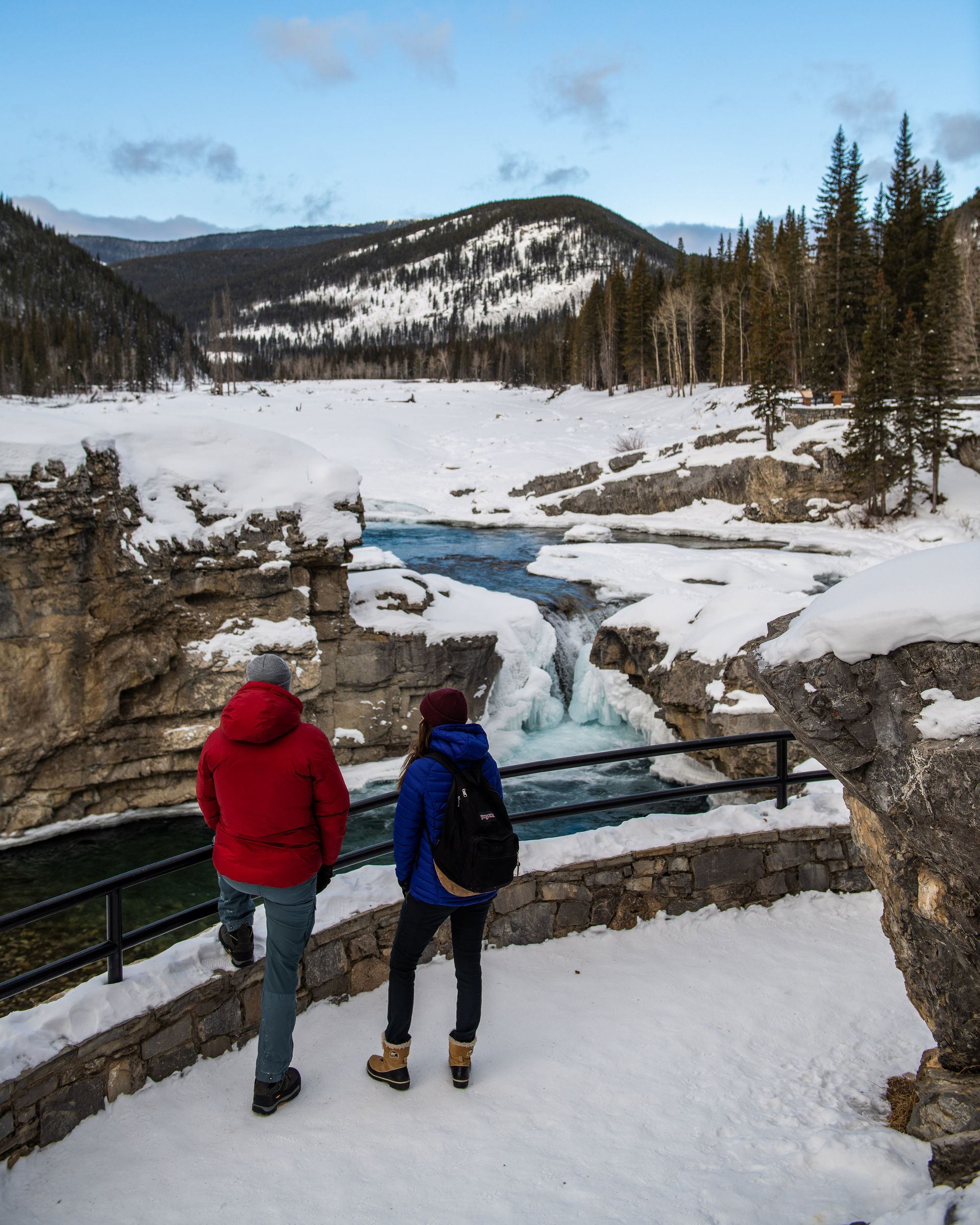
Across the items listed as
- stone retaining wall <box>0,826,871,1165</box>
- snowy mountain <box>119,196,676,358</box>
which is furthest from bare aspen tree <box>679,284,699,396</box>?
snowy mountain <box>119,196,676,358</box>

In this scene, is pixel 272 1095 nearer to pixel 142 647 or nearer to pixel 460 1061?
pixel 460 1061

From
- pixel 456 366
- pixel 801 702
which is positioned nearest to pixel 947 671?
pixel 801 702

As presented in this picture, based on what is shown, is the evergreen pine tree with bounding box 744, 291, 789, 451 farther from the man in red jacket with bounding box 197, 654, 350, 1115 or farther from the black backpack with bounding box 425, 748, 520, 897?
the man in red jacket with bounding box 197, 654, 350, 1115

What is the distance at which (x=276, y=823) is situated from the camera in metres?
3.46

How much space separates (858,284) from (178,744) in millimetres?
47746

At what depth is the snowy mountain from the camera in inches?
6230

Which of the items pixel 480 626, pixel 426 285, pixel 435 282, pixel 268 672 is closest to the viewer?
pixel 268 672

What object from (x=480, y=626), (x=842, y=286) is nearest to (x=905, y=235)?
(x=842, y=286)

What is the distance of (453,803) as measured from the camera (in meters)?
3.47

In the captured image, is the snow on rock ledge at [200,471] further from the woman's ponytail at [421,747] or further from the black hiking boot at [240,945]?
the woman's ponytail at [421,747]

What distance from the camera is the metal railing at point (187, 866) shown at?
340 centimetres

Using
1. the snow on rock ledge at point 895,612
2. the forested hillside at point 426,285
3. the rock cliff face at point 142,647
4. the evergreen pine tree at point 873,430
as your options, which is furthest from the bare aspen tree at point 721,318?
the forested hillside at point 426,285

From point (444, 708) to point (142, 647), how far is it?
33.4 ft

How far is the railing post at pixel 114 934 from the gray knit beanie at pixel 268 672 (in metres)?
1.13
